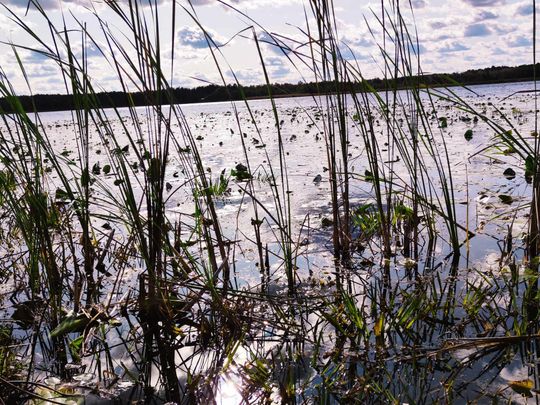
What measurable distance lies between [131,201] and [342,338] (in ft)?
2.26

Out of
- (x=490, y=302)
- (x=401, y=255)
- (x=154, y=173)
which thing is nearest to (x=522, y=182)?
(x=401, y=255)

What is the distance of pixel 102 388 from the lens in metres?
1.31

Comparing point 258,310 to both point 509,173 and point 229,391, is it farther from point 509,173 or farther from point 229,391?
point 509,173

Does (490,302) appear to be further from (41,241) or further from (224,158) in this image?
(224,158)

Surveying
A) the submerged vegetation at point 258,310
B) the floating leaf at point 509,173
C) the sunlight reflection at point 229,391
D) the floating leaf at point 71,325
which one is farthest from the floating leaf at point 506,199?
the floating leaf at point 71,325

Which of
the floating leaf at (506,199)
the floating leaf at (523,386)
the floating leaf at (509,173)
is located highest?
the floating leaf at (509,173)

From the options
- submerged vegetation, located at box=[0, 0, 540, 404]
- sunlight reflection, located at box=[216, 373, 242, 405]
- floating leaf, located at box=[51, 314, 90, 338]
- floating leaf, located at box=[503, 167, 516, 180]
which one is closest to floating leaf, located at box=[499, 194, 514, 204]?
submerged vegetation, located at box=[0, 0, 540, 404]

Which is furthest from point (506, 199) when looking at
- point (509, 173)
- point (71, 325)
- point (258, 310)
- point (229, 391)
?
point (71, 325)

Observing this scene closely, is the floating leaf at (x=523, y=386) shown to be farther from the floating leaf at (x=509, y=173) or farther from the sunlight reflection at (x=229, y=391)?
the floating leaf at (x=509, y=173)

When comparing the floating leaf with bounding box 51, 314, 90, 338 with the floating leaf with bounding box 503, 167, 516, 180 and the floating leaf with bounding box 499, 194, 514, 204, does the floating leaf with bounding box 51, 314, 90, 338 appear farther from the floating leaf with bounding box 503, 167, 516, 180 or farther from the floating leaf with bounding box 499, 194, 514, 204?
the floating leaf with bounding box 503, 167, 516, 180

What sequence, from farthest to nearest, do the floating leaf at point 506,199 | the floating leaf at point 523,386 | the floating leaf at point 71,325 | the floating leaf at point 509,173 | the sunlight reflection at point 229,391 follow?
the floating leaf at point 509,173
the floating leaf at point 506,199
the floating leaf at point 71,325
the sunlight reflection at point 229,391
the floating leaf at point 523,386

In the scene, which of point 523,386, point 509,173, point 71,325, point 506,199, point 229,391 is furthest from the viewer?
point 509,173

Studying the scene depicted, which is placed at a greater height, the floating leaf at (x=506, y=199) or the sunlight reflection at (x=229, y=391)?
the floating leaf at (x=506, y=199)

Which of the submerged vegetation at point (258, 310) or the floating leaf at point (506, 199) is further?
the floating leaf at point (506, 199)
